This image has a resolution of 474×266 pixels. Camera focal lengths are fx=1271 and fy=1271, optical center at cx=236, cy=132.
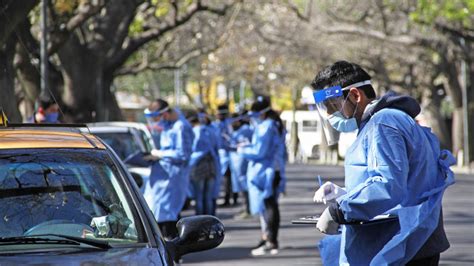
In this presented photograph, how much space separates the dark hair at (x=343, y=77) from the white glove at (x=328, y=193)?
517 mm

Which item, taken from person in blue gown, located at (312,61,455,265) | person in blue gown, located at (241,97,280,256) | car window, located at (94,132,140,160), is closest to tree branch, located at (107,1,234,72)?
car window, located at (94,132,140,160)

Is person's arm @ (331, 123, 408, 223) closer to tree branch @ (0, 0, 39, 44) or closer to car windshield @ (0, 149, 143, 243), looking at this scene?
car windshield @ (0, 149, 143, 243)

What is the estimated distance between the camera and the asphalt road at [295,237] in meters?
13.9

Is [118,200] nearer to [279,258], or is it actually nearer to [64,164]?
[64,164]

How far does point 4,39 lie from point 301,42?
139 ft

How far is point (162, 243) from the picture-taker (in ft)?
19.7

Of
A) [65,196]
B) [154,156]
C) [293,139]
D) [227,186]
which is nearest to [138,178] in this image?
[154,156]

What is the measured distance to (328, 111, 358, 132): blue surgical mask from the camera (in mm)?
6375

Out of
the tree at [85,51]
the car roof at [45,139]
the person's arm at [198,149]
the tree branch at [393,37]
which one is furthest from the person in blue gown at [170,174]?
the tree branch at [393,37]

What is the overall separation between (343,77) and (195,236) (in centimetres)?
108

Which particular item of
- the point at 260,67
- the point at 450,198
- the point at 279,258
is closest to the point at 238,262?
the point at 279,258

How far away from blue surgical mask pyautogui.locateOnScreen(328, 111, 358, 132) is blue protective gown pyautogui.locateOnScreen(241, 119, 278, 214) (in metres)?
8.58

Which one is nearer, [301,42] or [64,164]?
[64,164]

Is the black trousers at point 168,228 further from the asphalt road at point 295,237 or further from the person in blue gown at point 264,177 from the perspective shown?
the person in blue gown at point 264,177
